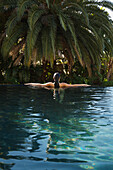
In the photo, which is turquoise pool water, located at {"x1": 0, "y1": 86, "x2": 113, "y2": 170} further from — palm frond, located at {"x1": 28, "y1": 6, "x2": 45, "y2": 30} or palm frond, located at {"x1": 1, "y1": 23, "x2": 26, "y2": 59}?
palm frond, located at {"x1": 1, "y1": 23, "x2": 26, "y2": 59}

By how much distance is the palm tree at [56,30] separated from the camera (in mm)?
12984

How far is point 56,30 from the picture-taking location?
14.4m

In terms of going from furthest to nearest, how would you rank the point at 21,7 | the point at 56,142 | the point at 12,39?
the point at 12,39, the point at 21,7, the point at 56,142

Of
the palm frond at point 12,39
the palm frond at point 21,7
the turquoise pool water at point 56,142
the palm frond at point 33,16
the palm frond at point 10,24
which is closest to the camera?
the turquoise pool water at point 56,142

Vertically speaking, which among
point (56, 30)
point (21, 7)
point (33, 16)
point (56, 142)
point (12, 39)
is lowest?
point (56, 142)

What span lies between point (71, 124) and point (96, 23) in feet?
40.3

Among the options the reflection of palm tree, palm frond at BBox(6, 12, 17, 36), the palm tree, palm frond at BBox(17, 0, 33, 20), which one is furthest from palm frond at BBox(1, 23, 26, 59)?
the reflection of palm tree

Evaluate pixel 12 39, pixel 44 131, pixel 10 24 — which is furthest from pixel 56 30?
pixel 44 131

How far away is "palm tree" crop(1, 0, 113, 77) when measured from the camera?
42.6 ft

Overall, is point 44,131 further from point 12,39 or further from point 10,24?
point 12,39

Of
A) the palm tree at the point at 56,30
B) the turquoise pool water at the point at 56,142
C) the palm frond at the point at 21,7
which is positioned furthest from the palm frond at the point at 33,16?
the turquoise pool water at the point at 56,142

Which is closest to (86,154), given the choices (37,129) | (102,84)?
(37,129)

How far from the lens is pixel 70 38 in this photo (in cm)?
1433

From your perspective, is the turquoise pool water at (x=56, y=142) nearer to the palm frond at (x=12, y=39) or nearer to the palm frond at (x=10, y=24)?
the palm frond at (x=10, y=24)
